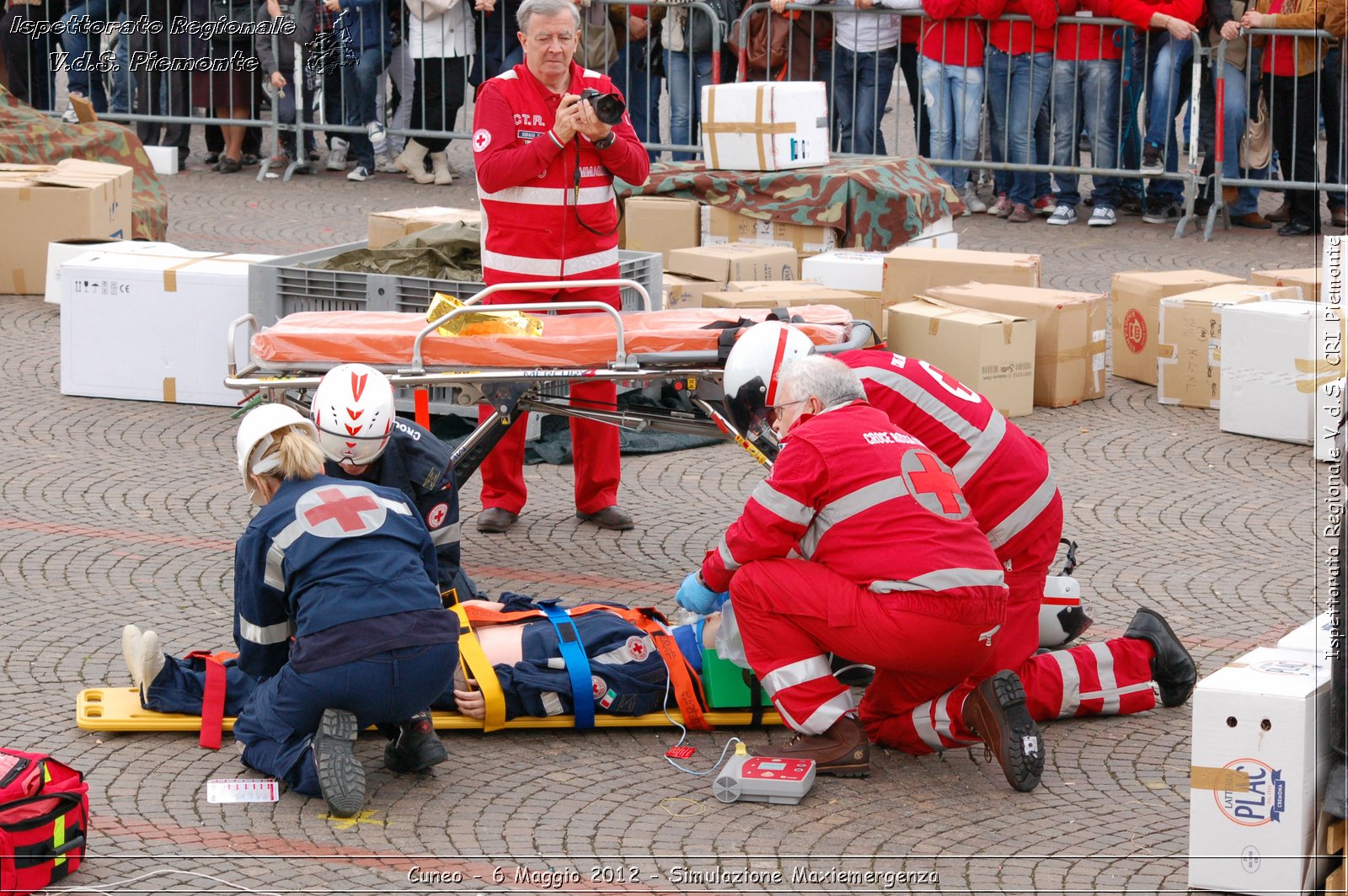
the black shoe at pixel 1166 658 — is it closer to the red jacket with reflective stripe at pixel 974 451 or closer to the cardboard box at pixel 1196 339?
the red jacket with reflective stripe at pixel 974 451

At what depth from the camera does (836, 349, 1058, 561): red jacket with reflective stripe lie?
19.0 ft

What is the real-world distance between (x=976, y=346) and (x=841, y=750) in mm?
4342

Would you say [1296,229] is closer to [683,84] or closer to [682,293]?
[683,84]

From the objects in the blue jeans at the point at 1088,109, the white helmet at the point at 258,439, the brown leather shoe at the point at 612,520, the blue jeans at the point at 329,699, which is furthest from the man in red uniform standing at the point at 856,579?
the blue jeans at the point at 1088,109

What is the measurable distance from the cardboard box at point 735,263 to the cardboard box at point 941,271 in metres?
0.68

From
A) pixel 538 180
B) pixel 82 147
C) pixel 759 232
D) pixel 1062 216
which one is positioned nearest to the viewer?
pixel 538 180

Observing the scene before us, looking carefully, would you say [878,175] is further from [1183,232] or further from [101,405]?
[101,405]

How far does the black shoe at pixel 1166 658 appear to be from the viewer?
5.95 metres

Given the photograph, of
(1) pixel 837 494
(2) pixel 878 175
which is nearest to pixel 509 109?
(1) pixel 837 494

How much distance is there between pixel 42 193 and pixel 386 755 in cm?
745

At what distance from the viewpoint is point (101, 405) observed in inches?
384

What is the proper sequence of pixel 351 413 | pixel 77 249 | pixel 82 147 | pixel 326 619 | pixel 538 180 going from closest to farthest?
pixel 326 619 < pixel 351 413 < pixel 538 180 < pixel 77 249 < pixel 82 147

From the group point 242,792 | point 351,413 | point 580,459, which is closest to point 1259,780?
point 242,792

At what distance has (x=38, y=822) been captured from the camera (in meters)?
4.59
